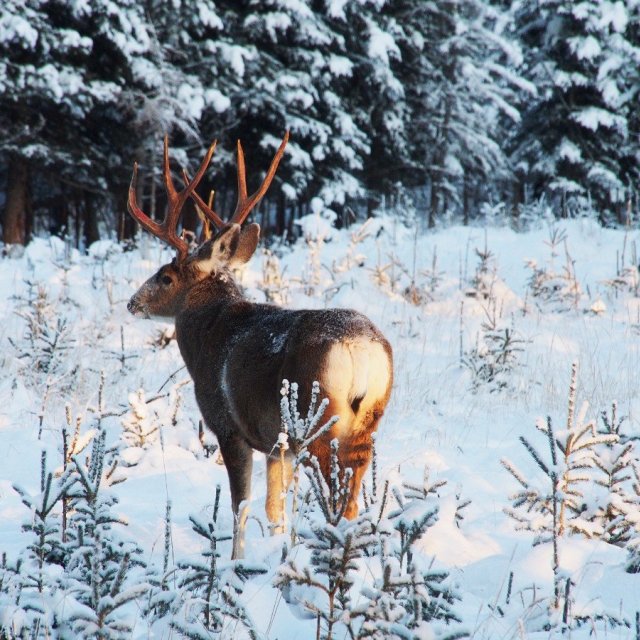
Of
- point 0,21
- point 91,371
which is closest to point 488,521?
point 91,371

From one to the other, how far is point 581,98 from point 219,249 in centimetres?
2225

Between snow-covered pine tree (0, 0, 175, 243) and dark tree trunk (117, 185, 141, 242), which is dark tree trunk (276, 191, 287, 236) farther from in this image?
snow-covered pine tree (0, 0, 175, 243)

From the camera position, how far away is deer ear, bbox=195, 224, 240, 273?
518 centimetres

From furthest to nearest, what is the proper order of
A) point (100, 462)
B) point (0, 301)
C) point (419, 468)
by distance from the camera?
point (0, 301) < point (419, 468) < point (100, 462)

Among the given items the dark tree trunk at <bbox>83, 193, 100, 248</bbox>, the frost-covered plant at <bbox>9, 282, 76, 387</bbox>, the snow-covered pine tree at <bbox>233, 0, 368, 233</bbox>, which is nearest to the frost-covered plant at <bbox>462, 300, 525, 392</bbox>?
the frost-covered plant at <bbox>9, 282, 76, 387</bbox>

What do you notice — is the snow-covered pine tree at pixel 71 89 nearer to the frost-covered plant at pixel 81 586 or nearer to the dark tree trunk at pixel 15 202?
the dark tree trunk at pixel 15 202

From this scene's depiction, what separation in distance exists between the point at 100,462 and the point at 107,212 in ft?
77.2

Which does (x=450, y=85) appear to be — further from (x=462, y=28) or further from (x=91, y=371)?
(x=91, y=371)

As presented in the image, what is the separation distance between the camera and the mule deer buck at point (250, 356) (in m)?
3.57

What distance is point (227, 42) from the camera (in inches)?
704

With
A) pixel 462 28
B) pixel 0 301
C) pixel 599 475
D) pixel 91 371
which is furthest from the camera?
pixel 462 28

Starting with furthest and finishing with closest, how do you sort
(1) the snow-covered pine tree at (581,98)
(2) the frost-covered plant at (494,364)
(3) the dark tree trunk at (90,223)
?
1. (1) the snow-covered pine tree at (581,98)
2. (3) the dark tree trunk at (90,223)
3. (2) the frost-covered plant at (494,364)

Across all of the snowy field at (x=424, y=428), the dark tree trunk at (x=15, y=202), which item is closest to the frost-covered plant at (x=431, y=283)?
the snowy field at (x=424, y=428)

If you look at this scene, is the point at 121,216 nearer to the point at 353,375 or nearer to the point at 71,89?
the point at 71,89
